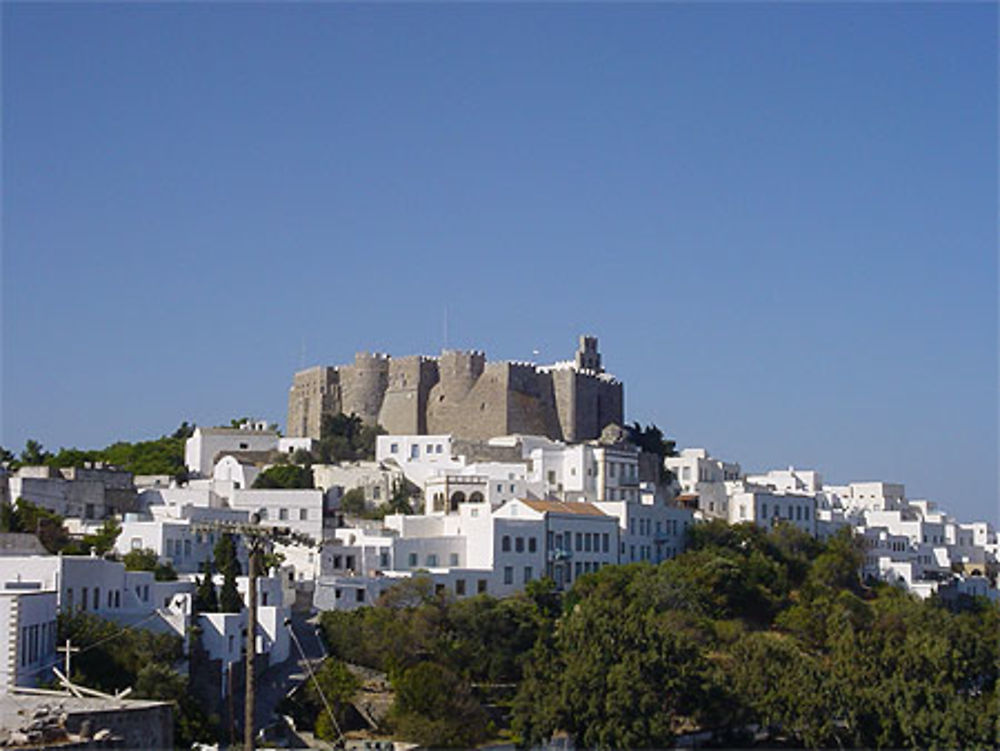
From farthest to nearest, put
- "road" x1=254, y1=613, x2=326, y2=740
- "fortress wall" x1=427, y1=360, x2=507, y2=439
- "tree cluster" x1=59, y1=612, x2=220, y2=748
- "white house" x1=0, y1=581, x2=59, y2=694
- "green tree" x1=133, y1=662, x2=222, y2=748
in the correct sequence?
"fortress wall" x1=427, y1=360, x2=507, y2=439 < "road" x1=254, y1=613, x2=326, y2=740 < "tree cluster" x1=59, y1=612, x2=220, y2=748 < "green tree" x1=133, y1=662, x2=222, y2=748 < "white house" x1=0, y1=581, x2=59, y2=694

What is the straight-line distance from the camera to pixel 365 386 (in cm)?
7019

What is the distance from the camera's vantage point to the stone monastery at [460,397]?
221 ft

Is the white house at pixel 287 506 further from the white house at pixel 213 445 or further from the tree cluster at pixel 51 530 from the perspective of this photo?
the white house at pixel 213 445

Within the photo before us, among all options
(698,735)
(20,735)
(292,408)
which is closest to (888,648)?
(698,735)

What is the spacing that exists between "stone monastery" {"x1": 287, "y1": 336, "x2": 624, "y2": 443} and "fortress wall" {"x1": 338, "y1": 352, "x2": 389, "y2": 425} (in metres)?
0.05

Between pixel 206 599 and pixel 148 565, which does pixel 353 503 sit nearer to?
pixel 148 565

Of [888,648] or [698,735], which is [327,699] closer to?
[698,735]

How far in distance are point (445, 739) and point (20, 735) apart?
56.3 feet

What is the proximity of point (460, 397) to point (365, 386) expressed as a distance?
4825 mm

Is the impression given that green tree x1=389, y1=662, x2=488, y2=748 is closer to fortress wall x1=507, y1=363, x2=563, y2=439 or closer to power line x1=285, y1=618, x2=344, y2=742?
power line x1=285, y1=618, x2=344, y2=742

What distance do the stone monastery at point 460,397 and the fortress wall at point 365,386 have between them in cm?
5

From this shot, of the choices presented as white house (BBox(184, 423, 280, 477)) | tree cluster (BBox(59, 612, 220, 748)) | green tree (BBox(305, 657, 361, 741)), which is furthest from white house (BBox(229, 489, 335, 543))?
tree cluster (BBox(59, 612, 220, 748))

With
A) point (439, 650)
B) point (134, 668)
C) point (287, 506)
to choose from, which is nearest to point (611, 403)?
point (287, 506)

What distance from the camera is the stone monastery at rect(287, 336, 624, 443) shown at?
67500 millimetres
